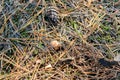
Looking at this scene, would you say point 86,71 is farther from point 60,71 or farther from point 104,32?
point 104,32

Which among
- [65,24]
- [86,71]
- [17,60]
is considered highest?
[65,24]

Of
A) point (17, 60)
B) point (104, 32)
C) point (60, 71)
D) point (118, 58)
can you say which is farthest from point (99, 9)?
point (17, 60)

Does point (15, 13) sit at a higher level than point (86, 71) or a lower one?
higher

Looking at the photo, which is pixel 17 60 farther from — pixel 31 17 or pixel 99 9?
pixel 99 9

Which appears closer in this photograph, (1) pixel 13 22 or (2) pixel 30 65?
(2) pixel 30 65

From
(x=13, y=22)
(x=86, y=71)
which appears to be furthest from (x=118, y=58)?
(x=13, y=22)

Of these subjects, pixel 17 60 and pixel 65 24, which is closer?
pixel 17 60
